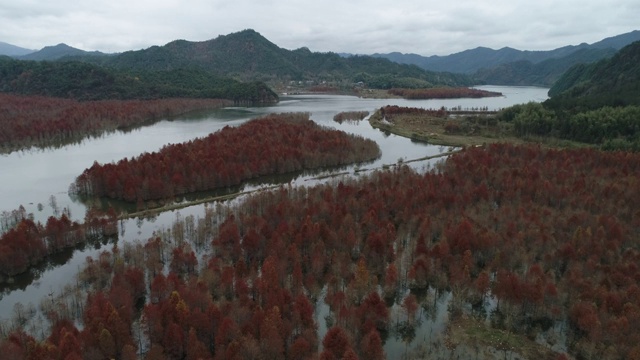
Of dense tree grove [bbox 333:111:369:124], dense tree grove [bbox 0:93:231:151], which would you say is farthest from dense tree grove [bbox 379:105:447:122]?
dense tree grove [bbox 0:93:231:151]

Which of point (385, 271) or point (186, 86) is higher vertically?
point (186, 86)

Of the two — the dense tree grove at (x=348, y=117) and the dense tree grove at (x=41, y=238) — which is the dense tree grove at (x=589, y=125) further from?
the dense tree grove at (x=41, y=238)

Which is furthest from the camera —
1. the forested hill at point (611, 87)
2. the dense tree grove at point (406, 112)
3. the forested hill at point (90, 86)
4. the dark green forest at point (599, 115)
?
the forested hill at point (90, 86)

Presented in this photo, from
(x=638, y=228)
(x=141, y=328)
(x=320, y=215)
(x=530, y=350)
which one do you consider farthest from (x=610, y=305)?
(x=141, y=328)

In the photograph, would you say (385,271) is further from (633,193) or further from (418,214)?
(633,193)

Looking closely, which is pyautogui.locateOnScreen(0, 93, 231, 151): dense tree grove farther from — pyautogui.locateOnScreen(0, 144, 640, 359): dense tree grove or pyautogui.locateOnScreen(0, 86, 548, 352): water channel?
pyautogui.locateOnScreen(0, 144, 640, 359): dense tree grove

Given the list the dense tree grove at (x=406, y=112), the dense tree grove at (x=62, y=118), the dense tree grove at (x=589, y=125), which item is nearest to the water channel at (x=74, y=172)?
the dense tree grove at (x=62, y=118)

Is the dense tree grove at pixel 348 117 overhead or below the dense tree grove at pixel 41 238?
overhead
